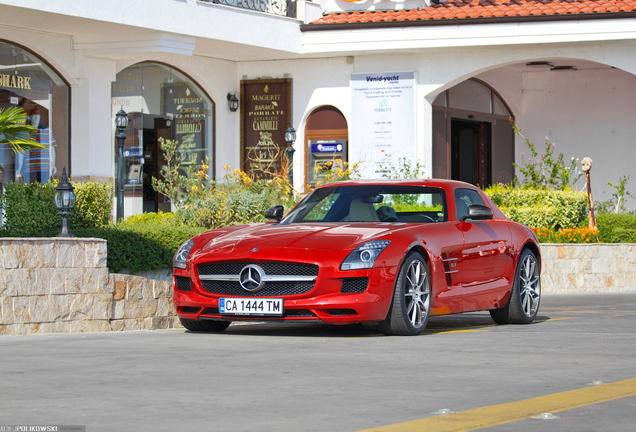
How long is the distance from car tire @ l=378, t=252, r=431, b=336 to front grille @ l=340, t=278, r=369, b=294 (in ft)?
1.01

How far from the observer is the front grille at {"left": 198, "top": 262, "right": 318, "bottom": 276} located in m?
7.72

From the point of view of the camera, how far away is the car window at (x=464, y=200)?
9.37m

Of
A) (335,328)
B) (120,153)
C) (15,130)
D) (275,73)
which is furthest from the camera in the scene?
(275,73)

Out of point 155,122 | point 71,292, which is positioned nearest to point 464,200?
point 71,292

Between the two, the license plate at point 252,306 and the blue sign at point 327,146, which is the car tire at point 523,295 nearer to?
the license plate at point 252,306

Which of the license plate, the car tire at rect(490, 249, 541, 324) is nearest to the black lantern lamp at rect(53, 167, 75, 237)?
the license plate

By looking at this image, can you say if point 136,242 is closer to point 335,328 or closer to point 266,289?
point 335,328

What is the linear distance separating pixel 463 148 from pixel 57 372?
Answer: 862 inches

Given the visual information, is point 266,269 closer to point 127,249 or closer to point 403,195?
point 403,195

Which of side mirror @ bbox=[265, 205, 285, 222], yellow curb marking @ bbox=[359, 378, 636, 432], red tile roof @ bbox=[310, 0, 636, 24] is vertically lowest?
yellow curb marking @ bbox=[359, 378, 636, 432]

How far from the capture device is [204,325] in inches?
339

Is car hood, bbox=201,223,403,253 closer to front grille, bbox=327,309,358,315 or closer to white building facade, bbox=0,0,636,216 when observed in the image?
front grille, bbox=327,309,358,315

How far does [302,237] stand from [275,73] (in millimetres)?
15773

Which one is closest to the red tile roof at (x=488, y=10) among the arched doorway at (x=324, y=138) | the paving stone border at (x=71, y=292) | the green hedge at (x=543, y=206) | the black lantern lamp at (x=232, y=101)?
the arched doorway at (x=324, y=138)
